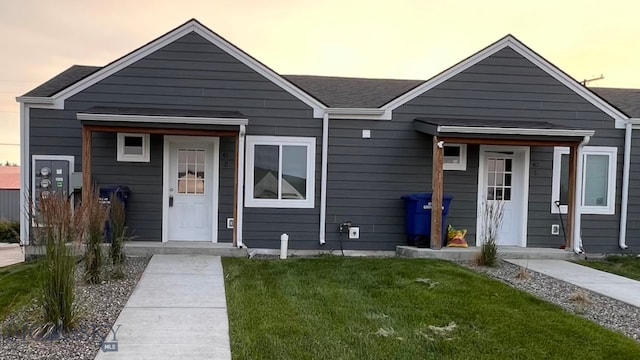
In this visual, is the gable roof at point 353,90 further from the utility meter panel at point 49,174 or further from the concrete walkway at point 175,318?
the utility meter panel at point 49,174

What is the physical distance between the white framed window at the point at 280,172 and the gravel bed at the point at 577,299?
3.52 m

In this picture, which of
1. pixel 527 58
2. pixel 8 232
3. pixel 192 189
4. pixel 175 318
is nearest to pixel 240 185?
pixel 192 189

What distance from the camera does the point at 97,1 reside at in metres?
11.7

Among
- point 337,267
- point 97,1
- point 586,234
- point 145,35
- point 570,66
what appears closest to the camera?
point 337,267

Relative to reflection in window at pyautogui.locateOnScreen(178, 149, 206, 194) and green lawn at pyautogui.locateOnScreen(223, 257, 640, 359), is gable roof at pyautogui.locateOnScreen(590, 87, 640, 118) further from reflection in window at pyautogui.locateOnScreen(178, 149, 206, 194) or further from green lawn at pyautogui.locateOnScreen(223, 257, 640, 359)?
reflection in window at pyautogui.locateOnScreen(178, 149, 206, 194)

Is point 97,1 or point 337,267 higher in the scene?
point 97,1

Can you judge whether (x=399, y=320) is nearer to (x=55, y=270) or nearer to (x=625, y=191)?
(x=55, y=270)

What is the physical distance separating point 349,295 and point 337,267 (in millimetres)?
1885

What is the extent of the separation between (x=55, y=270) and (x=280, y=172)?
555 cm

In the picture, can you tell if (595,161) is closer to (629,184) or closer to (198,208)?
(629,184)

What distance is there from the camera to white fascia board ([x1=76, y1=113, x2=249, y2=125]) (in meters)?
8.36

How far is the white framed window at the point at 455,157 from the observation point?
10062mm

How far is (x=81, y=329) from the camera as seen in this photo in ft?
15.3

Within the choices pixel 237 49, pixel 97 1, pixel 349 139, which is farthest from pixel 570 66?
pixel 97 1
